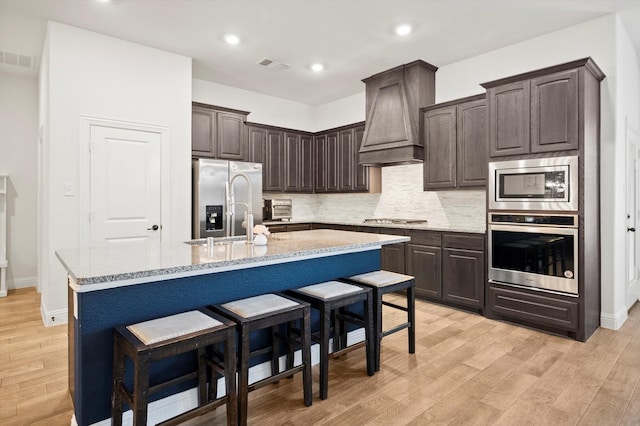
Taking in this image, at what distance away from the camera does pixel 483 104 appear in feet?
14.0

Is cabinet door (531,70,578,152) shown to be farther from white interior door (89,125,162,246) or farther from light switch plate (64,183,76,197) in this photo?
light switch plate (64,183,76,197)

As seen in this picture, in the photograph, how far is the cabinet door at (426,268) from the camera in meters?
4.40

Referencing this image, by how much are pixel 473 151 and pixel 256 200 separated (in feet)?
9.83

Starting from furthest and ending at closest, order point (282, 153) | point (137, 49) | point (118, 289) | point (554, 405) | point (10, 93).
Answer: point (282, 153), point (10, 93), point (137, 49), point (554, 405), point (118, 289)

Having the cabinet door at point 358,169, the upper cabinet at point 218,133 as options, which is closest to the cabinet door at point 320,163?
the cabinet door at point 358,169

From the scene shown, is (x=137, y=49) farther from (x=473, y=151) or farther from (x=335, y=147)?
(x=473, y=151)

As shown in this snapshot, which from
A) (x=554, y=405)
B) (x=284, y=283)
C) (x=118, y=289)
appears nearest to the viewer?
(x=118, y=289)

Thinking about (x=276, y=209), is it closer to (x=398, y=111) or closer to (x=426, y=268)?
(x=398, y=111)

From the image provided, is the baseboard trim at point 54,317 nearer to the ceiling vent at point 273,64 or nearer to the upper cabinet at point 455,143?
the ceiling vent at point 273,64

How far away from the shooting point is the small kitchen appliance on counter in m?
5.97

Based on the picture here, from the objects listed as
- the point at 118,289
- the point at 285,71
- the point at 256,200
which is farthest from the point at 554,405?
the point at 285,71

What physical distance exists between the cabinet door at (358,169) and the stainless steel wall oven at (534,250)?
2.30 metres

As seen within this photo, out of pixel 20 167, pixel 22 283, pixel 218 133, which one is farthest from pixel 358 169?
pixel 22 283

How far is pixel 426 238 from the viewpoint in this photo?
4.51 metres
